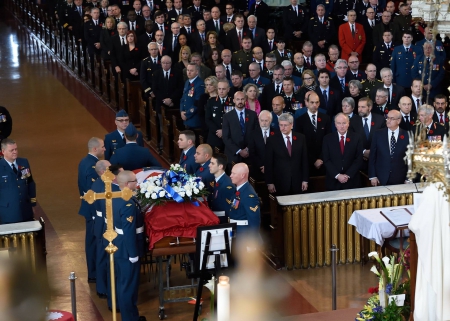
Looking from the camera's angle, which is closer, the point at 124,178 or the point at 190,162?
the point at 124,178

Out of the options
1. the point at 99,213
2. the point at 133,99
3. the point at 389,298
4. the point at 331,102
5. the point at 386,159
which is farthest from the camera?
the point at 133,99

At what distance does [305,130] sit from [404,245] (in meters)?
2.73

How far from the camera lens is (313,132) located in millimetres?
11766

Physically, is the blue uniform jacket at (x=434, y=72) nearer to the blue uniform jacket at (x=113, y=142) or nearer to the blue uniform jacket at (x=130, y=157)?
the blue uniform jacket at (x=113, y=142)

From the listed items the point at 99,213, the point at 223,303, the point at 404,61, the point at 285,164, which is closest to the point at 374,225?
the point at 285,164

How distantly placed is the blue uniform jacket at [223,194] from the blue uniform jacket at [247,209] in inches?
10.2

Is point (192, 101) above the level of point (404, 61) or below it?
below

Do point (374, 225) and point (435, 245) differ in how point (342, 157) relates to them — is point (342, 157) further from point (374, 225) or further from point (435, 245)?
point (435, 245)

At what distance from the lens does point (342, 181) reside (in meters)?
10.9

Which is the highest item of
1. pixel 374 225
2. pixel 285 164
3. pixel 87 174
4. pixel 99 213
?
pixel 87 174

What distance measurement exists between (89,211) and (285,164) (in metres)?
2.52

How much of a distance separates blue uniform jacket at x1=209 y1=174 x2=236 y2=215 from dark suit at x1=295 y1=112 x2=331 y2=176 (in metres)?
2.48

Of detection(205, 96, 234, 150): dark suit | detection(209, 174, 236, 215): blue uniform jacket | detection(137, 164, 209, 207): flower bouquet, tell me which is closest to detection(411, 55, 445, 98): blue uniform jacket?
detection(205, 96, 234, 150): dark suit

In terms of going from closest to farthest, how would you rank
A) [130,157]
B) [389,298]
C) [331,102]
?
[389,298] < [130,157] < [331,102]
